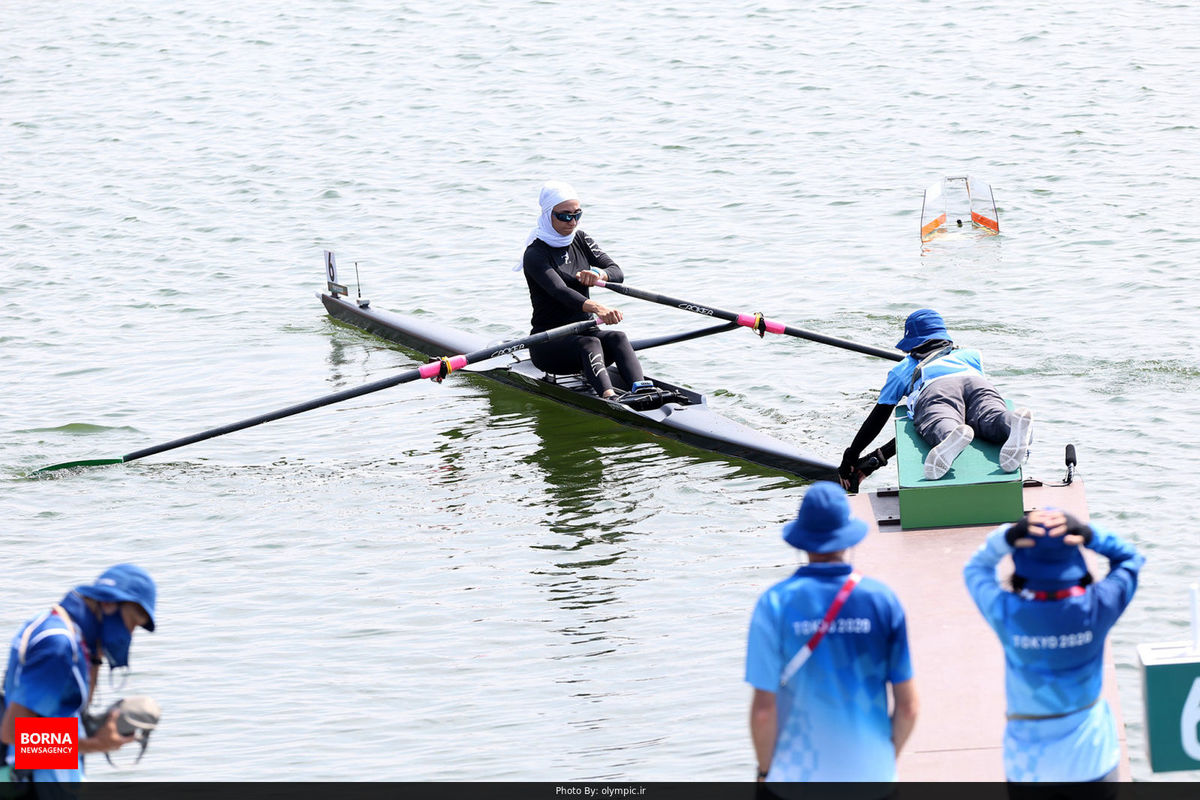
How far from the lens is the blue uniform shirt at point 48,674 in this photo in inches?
171

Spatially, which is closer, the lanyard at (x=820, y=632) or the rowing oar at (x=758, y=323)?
the lanyard at (x=820, y=632)

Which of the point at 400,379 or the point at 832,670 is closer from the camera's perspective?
the point at 832,670

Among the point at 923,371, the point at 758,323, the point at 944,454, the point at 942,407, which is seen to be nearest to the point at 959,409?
the point at 942,407

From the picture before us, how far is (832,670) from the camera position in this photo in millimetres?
4352

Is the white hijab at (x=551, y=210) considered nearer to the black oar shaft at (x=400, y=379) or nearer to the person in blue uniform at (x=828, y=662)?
the black oar shaft at (x=400, y=379)

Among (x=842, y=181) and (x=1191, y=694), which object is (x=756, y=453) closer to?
(x=1191, y=694)

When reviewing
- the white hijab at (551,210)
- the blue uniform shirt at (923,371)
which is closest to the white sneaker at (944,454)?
the blue uniform shirt at (923,371)

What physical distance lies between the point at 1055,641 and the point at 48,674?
125 inches

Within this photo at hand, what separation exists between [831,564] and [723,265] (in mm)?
12844

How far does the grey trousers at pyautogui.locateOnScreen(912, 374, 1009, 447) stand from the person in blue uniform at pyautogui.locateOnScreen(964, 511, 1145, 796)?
3167mm

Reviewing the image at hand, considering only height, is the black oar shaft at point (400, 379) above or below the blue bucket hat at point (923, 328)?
below

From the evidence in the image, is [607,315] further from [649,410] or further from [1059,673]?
[1059,673]

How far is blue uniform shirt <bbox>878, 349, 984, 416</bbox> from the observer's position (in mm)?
8234

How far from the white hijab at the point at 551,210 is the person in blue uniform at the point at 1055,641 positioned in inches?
267
